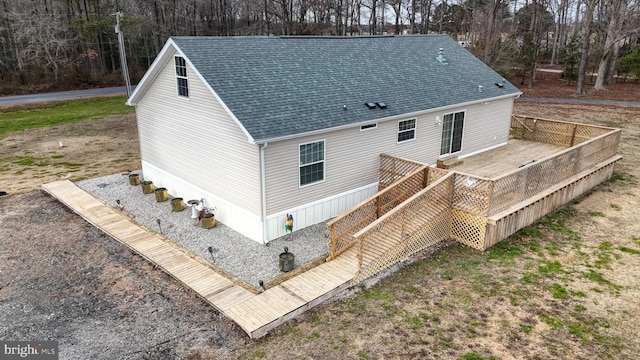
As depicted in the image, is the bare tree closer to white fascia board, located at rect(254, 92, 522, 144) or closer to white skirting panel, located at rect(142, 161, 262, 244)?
white fascia board, located at rect(254, 92, 522, 144)

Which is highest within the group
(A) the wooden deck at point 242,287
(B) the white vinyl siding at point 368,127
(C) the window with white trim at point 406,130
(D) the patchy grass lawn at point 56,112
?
(B) the white vinyl siding at point 368,127

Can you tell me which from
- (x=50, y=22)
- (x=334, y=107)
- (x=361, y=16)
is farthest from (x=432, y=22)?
(x=334, y=107)

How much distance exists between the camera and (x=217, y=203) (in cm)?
1264

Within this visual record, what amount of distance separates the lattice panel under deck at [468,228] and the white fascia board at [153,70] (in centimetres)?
942

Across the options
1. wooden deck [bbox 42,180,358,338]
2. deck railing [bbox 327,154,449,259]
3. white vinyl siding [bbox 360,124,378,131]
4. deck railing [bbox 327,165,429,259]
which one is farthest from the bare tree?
wooden deck [bbox 42,180,358,338]

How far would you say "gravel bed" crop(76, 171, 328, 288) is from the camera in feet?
33.8

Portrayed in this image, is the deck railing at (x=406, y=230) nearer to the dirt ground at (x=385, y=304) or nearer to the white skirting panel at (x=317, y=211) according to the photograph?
the dirt ground at (x=385, y=304)

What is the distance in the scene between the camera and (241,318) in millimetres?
8180

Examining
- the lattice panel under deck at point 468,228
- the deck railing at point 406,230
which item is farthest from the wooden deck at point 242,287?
the lattice panel under deck at point 468,228

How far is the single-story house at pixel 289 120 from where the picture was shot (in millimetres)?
11062

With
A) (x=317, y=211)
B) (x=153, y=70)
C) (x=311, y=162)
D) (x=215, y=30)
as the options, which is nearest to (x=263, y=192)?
(x=311, y=162)

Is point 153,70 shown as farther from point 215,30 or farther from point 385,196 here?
point 215,30

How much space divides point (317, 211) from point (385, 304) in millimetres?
4204

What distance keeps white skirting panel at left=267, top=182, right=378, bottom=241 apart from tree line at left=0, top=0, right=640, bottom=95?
27.7 m
